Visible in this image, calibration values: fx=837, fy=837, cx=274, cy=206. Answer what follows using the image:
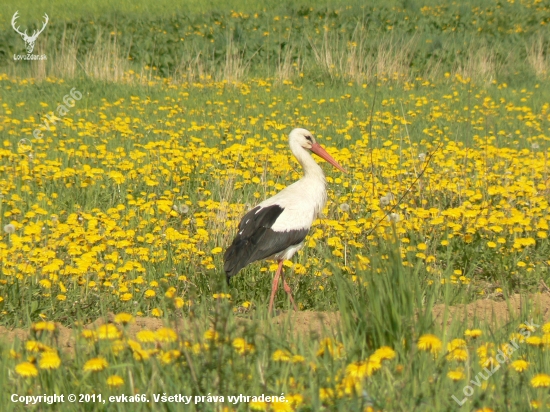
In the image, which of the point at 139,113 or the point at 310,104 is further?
the point at 310,104

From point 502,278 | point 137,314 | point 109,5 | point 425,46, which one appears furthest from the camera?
point 109,5

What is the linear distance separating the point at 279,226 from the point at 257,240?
0.18 m

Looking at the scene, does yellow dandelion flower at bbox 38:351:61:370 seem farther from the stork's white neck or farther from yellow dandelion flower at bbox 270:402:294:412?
the stork's white neck

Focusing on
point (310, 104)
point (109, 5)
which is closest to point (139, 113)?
point (310, 104)

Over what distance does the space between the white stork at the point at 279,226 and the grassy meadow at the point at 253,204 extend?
198 mm

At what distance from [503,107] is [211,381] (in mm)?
10433

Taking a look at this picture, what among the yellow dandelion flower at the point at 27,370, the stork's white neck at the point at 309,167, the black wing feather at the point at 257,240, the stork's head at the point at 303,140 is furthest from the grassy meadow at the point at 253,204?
the stork's head at the point at 303,140

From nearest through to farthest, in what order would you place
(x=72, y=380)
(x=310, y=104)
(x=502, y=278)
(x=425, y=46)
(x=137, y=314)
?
(x=72, y=380), (x=137, y=314), (x=502, y=278), (x=310, y=104), (x=425, y=46)

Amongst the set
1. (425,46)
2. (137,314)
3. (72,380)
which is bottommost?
(137,314)

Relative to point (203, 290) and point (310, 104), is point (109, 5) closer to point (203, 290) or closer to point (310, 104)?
point (310, 104)

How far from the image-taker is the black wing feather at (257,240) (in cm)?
515

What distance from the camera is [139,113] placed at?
1140cm

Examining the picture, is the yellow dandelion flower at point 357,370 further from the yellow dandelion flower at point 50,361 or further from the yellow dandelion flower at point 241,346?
the yellow dandelion flower at point 50,361

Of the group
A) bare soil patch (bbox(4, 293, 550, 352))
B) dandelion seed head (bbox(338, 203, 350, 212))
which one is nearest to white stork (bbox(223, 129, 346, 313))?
dandelion seed head (bbox(338, 203, 350, 212))
